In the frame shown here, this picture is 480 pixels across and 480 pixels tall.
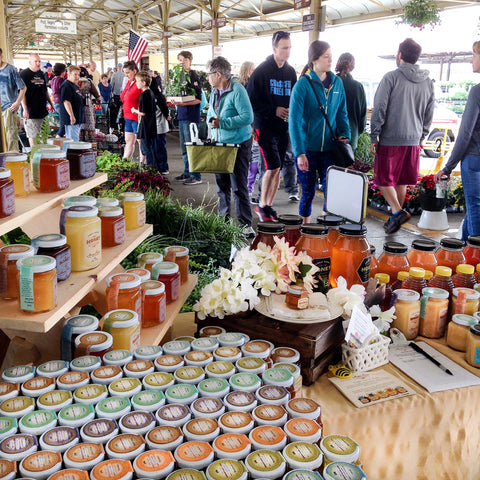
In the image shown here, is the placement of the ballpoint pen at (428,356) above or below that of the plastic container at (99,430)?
below

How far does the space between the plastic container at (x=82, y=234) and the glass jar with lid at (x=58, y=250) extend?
0.07 metres

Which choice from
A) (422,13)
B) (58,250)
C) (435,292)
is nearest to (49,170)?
(58,250)

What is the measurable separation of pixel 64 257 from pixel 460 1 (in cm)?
952

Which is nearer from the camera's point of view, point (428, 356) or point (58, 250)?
point (58, 250)

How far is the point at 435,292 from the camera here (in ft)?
6.47

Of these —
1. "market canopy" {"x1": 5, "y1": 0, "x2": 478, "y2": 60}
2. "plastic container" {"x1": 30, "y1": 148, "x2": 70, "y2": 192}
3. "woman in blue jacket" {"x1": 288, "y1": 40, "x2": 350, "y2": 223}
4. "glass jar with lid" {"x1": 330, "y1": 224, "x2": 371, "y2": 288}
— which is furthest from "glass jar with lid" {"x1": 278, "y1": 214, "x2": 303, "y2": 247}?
"market canopy" {"x1": 5, "y1": 0, "x2": 478, "y2": 60}

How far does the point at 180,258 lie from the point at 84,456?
1389mm

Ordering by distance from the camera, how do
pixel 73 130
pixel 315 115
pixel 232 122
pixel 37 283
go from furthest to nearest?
1. pixel 73 130
2. pixel 232 122
3. pixel 315 115
4. pixel 37 283

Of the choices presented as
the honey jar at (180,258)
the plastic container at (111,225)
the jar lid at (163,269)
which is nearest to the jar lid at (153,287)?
the jar lid at (163,269)

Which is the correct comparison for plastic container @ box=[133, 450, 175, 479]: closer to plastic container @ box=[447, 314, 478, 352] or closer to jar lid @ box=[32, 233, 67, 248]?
jar lid @ box=[32, 233, 67, 248]

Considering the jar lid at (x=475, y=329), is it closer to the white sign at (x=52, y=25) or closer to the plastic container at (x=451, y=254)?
the plastic container at (x=451, y=254)

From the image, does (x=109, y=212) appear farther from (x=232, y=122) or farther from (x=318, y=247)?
(x=232, y=122)

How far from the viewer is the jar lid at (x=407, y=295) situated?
195 centimetres

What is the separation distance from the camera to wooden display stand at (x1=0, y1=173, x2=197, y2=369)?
1.49 meters
